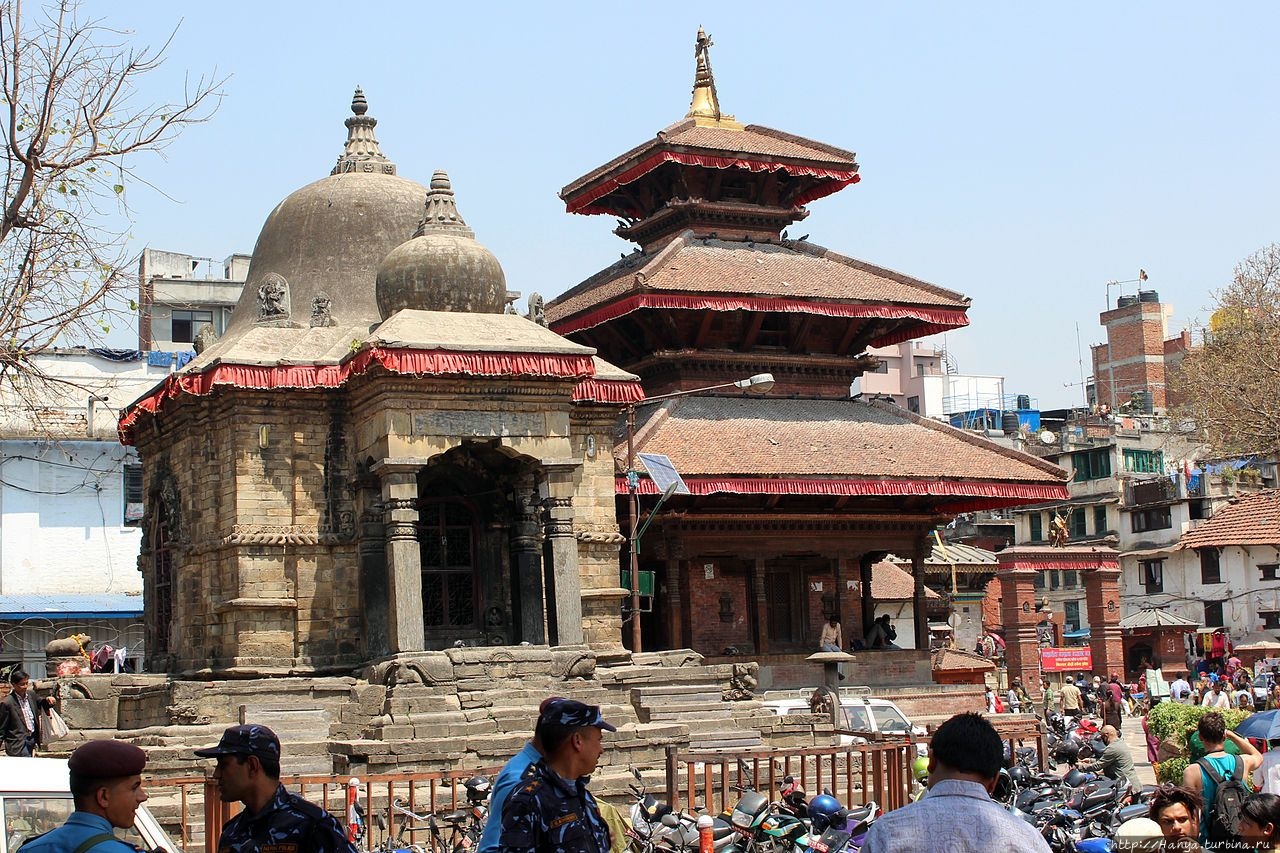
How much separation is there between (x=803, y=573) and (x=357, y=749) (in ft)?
49.3

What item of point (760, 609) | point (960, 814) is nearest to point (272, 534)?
point (760, 609)

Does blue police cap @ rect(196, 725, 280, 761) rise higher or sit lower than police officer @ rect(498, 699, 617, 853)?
higher

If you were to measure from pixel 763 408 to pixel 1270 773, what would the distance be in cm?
2079

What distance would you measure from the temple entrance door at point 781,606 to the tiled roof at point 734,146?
27.6ft

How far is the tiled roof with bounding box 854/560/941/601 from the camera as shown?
40.9 metres

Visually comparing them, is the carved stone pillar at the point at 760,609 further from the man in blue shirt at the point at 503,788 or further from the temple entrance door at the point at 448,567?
the man in blue shirt at the point at 503,788

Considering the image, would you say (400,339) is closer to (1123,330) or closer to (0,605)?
(0,605)

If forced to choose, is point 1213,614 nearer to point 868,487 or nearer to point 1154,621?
point 1154,621

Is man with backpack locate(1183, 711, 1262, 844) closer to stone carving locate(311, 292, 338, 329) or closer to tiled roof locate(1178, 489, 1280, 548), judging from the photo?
stone carving locate(311, 292, 338, 329)

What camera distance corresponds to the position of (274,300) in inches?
957

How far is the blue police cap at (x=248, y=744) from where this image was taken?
21.8 ft

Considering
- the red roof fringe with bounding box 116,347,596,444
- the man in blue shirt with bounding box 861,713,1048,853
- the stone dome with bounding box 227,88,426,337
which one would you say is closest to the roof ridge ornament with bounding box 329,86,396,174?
the stone dome with bounding box 227,88,426,337

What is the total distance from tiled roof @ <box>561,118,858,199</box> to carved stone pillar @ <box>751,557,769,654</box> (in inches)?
326

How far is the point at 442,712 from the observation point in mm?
20109
